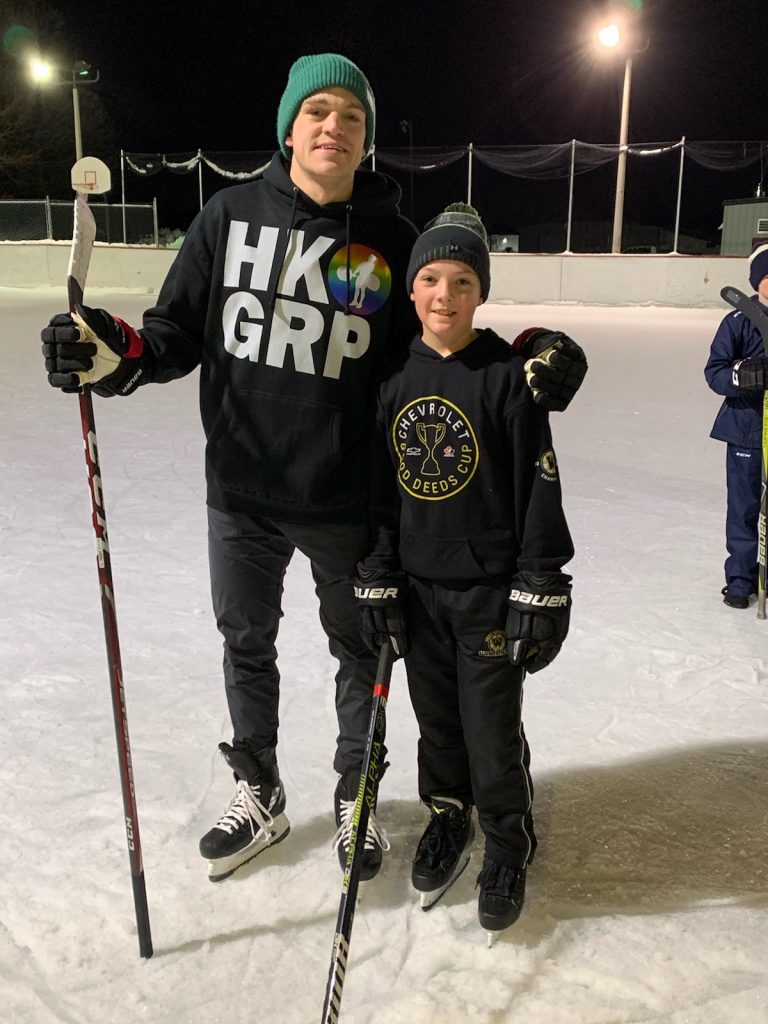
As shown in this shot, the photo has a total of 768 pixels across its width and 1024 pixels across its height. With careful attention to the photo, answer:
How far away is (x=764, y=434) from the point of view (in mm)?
3457

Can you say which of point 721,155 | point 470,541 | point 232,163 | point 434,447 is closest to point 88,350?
point 434,447

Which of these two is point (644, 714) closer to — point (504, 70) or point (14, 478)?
point (14, 478)

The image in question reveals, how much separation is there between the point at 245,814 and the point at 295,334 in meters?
1.11

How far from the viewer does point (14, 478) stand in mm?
5000

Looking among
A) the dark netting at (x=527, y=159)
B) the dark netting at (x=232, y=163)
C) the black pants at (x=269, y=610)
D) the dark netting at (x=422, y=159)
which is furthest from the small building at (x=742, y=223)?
the black pants at (x=269, y=610)

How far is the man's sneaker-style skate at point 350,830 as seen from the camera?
2051 millimetres

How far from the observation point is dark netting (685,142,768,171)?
617 inches

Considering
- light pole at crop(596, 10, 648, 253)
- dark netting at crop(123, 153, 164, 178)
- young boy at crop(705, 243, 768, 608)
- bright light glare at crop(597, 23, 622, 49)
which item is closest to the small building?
light pole at crop(596, 10, 648, 253)

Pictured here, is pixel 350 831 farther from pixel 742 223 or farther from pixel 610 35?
pixel 742 223

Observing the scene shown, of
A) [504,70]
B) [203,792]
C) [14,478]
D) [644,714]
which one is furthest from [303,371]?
[504,70]

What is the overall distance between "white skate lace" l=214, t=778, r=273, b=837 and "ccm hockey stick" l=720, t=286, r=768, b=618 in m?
2.18

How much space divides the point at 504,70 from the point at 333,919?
49041 mm

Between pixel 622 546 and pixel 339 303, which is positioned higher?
pixel 339 303

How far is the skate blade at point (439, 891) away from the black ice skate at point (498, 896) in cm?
7
